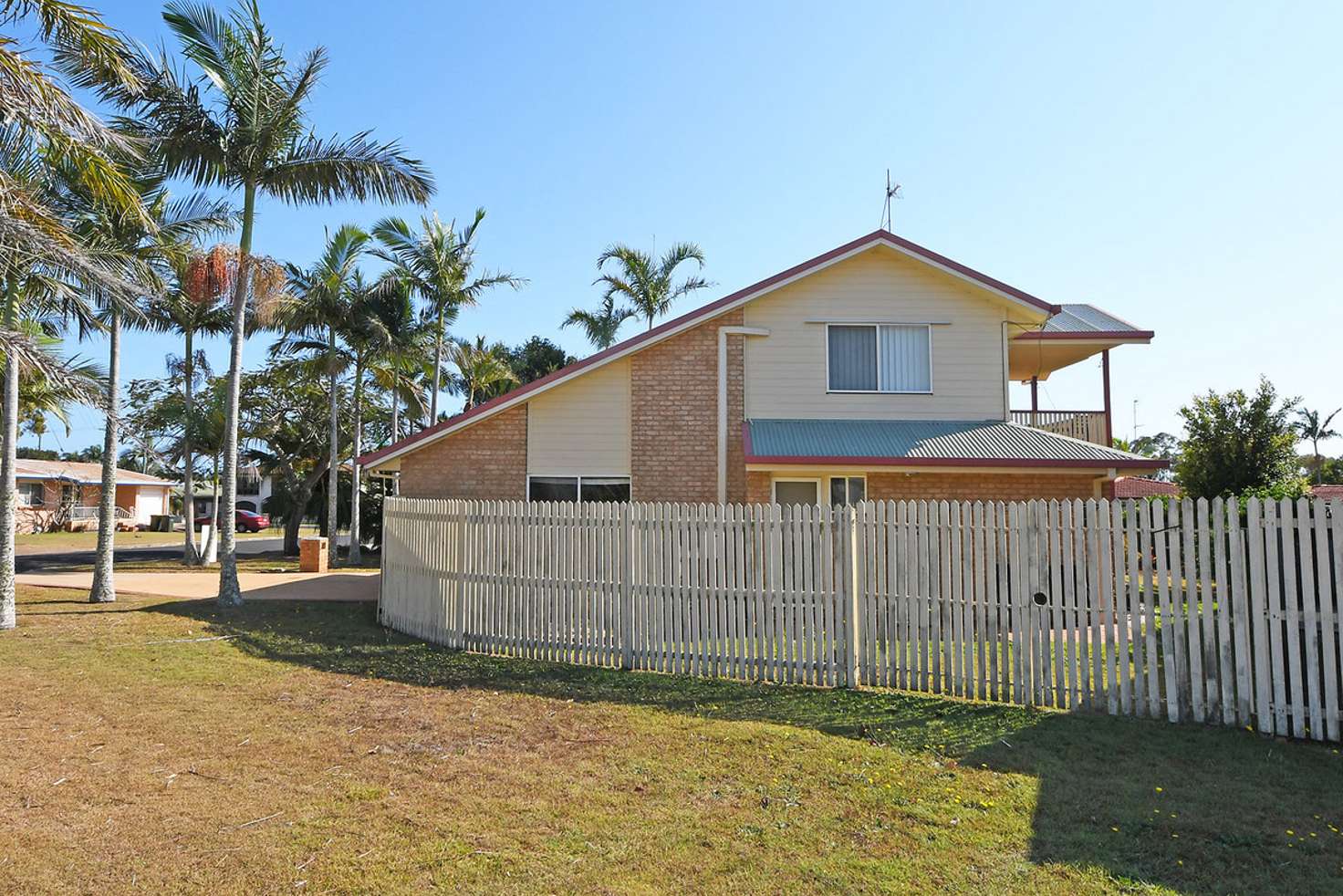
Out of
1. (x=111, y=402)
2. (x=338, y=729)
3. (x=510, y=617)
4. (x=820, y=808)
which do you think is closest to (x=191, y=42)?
(x=111, y=402)

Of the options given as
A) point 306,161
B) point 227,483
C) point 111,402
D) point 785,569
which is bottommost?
point 785,569

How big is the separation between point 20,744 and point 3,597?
6771mm

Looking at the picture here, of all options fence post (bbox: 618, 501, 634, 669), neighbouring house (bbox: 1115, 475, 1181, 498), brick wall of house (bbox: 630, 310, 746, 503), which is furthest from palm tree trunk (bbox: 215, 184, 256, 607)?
neighbouring house (bbox: 1115, 475, 1181, 498)

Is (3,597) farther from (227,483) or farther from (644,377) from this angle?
(644,377)

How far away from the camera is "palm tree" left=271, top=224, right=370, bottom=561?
872 inches

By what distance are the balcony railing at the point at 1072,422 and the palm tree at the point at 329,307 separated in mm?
17802

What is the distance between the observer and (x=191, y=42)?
41.7ft

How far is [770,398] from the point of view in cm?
1395

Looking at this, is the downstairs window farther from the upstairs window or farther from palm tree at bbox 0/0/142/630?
palm tree at bbox 0/0/142/630

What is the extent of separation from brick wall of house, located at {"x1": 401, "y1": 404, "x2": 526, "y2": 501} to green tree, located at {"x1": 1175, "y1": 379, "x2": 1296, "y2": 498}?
49.0ft

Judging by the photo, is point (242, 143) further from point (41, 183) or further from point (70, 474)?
point (70, 474)

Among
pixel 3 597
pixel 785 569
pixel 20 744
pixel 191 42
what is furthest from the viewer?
pixel 191 42

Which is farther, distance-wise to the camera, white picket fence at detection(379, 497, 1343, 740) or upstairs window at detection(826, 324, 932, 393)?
upstairs window at detection(826, 324, 932, 393)

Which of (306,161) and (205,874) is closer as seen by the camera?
(205,874)
